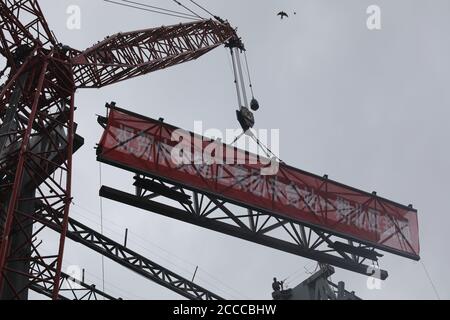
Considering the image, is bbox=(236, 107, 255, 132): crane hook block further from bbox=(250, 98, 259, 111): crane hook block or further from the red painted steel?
the red painted steel

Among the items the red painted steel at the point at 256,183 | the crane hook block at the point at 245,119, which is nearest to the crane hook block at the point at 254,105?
the crane hook block at the point at 245,119

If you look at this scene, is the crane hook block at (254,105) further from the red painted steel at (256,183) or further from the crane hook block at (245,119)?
the red painted steel at (256,183)

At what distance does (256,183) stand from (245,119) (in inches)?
252

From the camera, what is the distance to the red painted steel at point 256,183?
27812 millimetres

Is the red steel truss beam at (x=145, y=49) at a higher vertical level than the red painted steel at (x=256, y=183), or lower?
higher

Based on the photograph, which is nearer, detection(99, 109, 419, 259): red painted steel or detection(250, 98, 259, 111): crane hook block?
detection(99, 109, 419, 259): red painted steel

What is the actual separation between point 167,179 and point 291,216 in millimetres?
5396

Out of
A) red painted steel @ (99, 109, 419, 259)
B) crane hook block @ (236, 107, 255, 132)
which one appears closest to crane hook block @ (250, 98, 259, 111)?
crane hook block @ (236, 107, 255, 132)

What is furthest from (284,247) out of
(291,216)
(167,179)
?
(167,179)

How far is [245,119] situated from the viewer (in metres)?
35.4

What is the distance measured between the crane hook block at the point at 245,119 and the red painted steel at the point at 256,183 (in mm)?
4997

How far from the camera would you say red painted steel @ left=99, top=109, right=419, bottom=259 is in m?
27.8

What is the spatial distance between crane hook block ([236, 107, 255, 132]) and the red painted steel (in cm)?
500

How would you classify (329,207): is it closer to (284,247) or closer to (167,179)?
(284,247)
